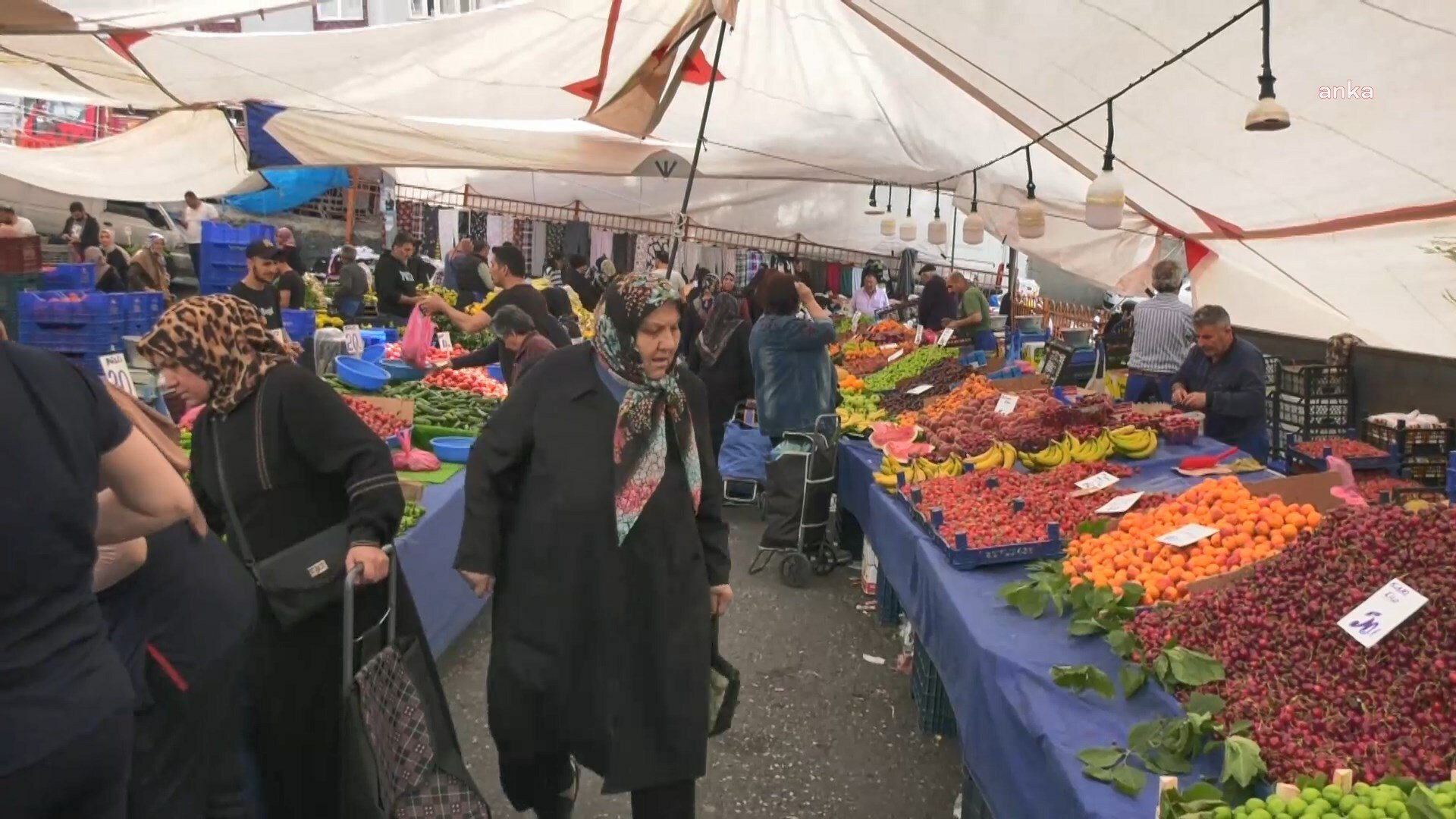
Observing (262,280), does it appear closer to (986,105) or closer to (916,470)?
(916,470)

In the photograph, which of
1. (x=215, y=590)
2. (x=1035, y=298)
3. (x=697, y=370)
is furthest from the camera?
(x=1035, y=298)

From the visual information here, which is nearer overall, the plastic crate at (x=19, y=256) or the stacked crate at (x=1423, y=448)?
the stacked crate at (x=1423, y=448)

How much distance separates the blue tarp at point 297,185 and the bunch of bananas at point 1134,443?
10357 millimetres

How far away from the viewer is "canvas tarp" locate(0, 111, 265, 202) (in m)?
8.27

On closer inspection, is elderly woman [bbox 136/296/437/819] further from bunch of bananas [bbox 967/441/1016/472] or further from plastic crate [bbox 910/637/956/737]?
bunch of bananas [bbox 967/441/1016/472]

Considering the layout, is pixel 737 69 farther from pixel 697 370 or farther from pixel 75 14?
pixel 75 14

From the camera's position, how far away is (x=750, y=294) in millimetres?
10312

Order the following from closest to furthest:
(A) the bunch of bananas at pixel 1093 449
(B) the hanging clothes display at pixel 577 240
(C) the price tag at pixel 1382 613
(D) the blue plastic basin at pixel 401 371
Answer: (C) the price tag at pixel 1382 613 < (A) the bunch of bananas at pixel 1093 449 < (D) the blue plastic basin at pixel 401 371 < (B) the hanging clothes display at pixel 577 240

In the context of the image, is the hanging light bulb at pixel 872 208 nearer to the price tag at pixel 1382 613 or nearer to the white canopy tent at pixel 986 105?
the white canopy tent at pixel 986 105

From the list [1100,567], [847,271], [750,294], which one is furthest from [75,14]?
[847,271]

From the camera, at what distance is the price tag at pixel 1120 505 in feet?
12.8

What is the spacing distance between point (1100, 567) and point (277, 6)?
18.2 feet

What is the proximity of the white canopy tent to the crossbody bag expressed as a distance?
12.2 feet

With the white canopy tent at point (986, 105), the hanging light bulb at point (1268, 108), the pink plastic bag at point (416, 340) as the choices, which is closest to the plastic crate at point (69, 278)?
the white canopy tent at point (986, 105)
